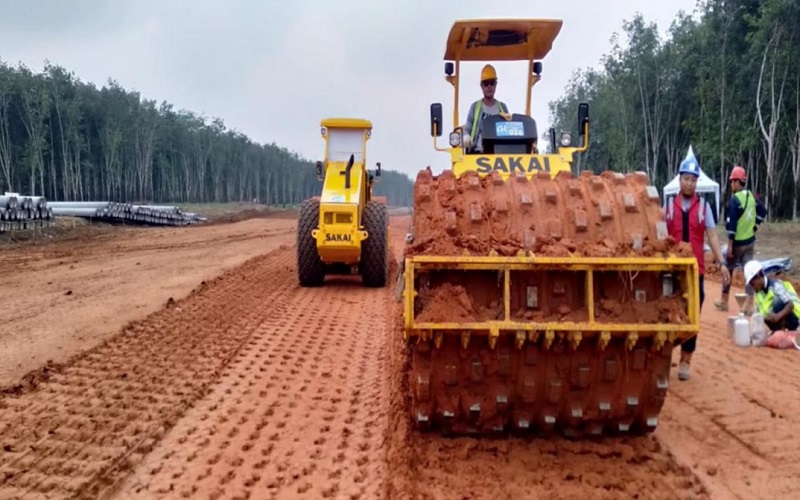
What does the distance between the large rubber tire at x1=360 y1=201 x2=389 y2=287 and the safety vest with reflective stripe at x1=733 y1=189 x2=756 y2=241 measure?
201 inches

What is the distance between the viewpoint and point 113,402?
17.8 feet

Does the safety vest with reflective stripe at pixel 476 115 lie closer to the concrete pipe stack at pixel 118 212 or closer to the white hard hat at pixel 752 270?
the white hard hat at pixel 752 270

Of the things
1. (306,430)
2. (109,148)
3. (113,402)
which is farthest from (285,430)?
(109,148)

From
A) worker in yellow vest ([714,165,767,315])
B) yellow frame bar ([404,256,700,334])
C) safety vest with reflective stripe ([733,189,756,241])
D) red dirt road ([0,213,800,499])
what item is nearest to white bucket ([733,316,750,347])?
red dirt road ([0,213,800,499])

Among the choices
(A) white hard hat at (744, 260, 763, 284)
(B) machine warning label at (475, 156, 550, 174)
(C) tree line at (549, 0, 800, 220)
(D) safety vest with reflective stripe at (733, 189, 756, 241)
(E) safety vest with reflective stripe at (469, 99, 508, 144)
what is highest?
(C) tree line at (549, 0, 800, 220)

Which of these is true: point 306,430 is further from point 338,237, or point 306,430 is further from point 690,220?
point 338,237

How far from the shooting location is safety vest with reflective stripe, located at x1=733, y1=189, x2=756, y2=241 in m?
9.38

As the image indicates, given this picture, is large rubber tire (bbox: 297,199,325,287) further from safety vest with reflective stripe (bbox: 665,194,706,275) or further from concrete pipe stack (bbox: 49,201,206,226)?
concrete pipe stack (bbox: 49,201,206,226)

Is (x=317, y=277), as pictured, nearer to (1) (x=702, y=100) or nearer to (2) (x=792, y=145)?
(2) (x=792, y=145)

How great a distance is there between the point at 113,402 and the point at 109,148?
56482mm

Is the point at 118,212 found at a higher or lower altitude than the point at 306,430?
higher

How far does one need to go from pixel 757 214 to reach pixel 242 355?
23.7 feet

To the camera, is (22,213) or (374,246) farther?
(22,213)

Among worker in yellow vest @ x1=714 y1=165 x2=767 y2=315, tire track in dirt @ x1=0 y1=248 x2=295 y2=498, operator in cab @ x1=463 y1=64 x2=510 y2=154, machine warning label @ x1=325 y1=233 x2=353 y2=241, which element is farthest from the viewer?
machine warning label @ x1=325 y1=233 x2=353 y2=241
